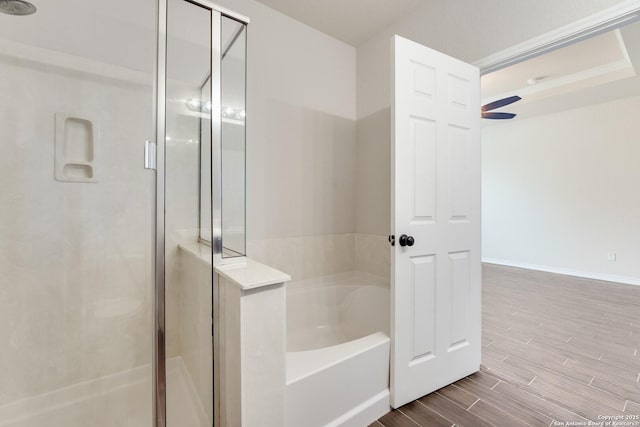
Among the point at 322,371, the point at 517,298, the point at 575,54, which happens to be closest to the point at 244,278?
the point at 322,371

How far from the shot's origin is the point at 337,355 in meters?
1.43

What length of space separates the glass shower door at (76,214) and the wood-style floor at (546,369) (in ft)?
5.22

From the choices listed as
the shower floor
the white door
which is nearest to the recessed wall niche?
the shower floor

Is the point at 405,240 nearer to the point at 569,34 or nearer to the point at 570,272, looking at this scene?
the point at 569,34

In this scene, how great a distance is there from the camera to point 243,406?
1.06 meters

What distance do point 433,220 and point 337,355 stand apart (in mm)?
949

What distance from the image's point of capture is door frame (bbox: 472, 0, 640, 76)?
4.66 feet

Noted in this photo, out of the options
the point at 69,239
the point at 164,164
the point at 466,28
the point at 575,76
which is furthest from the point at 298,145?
the point at 575,76

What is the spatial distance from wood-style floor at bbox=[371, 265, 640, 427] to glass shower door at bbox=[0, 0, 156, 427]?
5.22 ft

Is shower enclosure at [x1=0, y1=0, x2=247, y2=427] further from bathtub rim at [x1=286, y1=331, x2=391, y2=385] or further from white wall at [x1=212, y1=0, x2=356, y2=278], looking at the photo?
white wall at [x1=212, y1=0, x2=356, y2=278]

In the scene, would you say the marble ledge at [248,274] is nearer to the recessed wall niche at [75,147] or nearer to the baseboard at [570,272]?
the recessed wall niche at [75,147]

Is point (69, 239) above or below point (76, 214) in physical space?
below

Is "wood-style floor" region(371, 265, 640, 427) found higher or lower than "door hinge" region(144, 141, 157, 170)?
lower

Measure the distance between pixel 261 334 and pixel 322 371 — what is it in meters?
0.43
